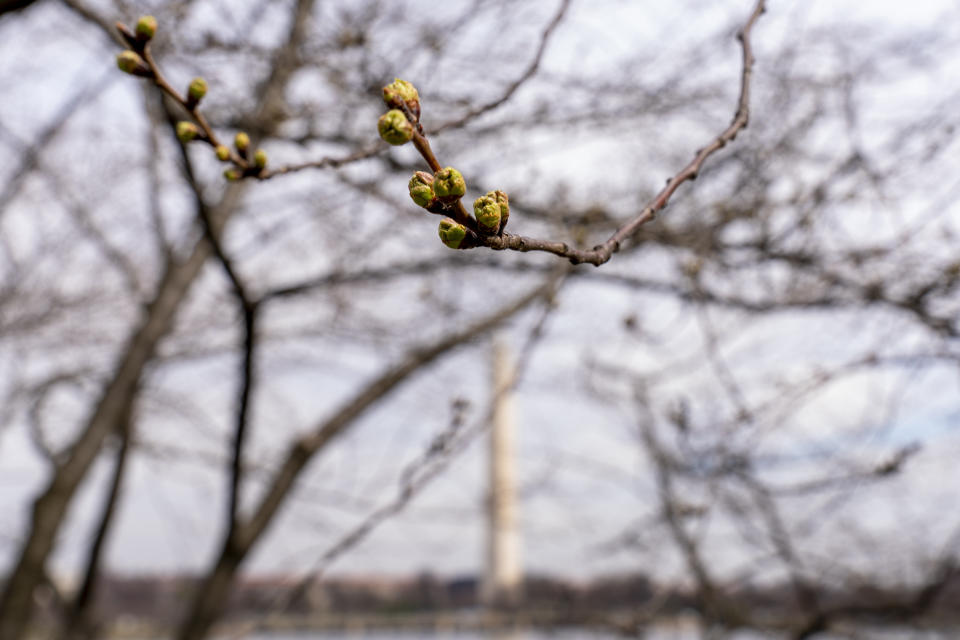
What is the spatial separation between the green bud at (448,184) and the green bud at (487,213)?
19mm

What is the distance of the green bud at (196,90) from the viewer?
3.19 ft

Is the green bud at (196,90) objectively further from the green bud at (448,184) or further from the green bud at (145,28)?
the green bud at (448,184)

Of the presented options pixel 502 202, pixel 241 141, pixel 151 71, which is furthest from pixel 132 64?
pixel 502 202

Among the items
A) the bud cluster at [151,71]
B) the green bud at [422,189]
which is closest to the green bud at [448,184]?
the green bud at [422,189]

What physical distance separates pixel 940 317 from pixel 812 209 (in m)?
0.48

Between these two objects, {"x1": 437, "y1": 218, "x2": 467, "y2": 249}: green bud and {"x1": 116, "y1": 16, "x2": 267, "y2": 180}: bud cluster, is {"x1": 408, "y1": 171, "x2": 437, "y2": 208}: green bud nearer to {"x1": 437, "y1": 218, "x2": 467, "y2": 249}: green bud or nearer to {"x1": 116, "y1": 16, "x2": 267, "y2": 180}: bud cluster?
{"x1": 437, "y1": 218, "x2": 467, "y2": 249}: green bud

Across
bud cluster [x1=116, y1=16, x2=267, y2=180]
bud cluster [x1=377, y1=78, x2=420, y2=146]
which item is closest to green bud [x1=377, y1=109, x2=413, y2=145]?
bud cluster [x1=377, y1=78, x2=420, y2=146]

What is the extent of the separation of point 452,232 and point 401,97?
139mm

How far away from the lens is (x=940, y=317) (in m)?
2.30

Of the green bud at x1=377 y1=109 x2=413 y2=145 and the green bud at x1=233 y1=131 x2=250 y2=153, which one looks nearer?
the green bud at x1=377 y1=109 x2=413 y2=145

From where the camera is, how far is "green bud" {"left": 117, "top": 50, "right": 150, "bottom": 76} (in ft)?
3.18

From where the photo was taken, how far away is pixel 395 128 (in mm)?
631

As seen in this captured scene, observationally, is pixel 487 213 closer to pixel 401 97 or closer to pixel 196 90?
pixel 401 97

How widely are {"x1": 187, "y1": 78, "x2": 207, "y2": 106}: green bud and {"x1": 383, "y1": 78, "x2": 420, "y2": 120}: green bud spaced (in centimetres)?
40
